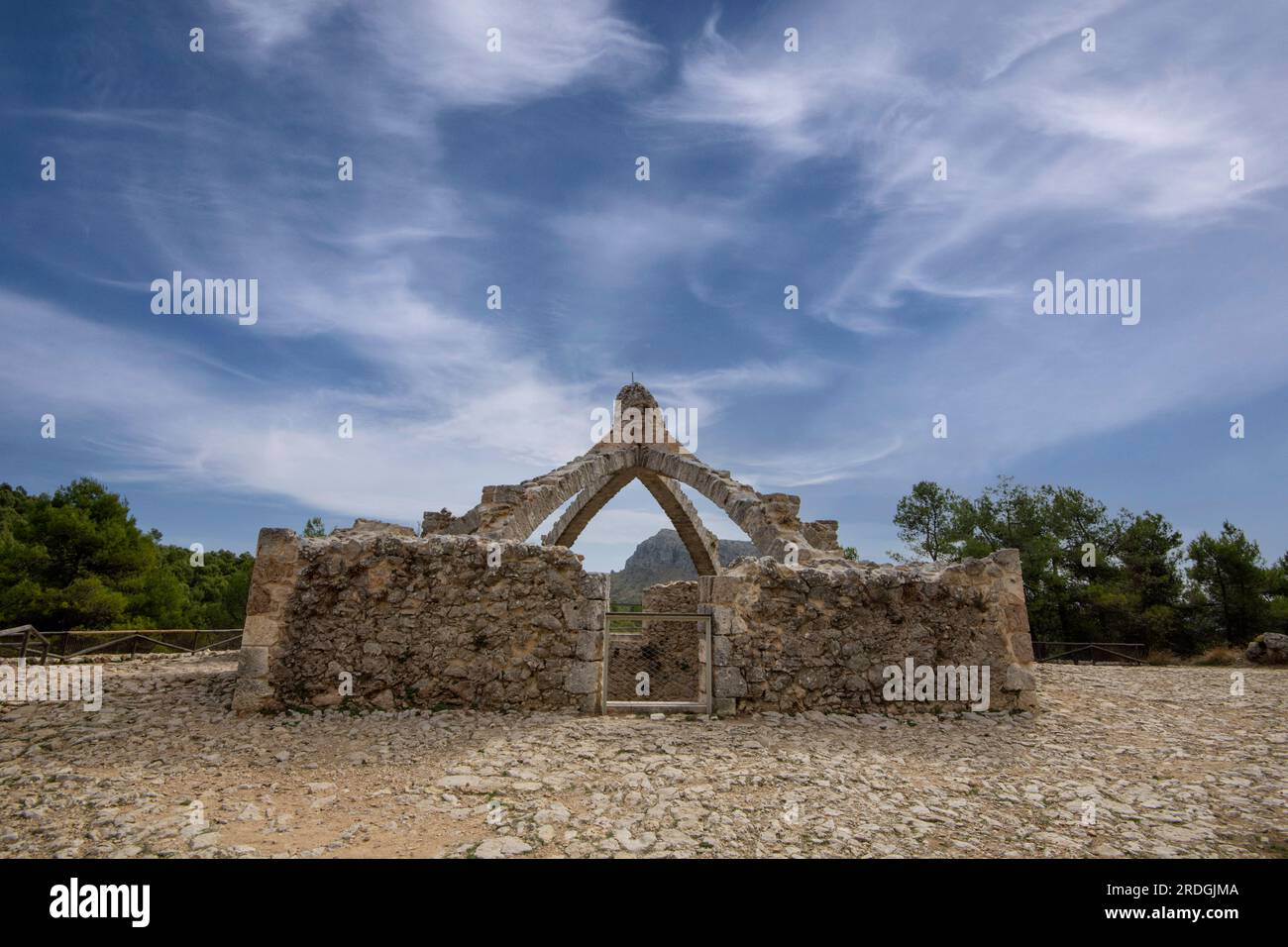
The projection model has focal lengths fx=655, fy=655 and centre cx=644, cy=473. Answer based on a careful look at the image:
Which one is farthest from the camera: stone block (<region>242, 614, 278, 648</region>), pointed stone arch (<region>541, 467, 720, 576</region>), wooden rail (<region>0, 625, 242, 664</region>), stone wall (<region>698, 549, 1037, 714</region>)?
pointed stone arch (<region>541, 467, 720, 576</region>)

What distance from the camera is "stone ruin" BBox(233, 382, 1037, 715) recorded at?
7453mm

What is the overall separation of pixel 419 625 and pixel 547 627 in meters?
1.47

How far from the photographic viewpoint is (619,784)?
17.3 feet

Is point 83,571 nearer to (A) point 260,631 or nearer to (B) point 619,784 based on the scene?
(A) point 260,631

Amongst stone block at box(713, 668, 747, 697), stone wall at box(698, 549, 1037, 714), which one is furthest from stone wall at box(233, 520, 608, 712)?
stone wall at box(698, 549, 1037, 714)

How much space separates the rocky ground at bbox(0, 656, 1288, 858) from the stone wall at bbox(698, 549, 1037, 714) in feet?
1.28

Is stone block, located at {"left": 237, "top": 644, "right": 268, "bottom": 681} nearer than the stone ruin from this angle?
Yes

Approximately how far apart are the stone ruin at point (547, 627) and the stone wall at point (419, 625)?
0.01 meters

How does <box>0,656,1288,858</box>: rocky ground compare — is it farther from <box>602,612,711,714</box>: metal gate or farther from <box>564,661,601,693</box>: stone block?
<box>602,612,711,714</box>: metal gate

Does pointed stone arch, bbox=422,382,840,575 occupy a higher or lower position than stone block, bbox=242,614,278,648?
higher

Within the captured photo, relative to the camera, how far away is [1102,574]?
26094 mm

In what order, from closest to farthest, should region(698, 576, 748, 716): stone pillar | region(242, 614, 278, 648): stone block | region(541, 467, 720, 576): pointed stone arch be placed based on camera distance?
region(242, 614, 278, 648): stone block
region(698, 576, 748, 716): stone pillar
region(541, 467, 720, 576): pointed stone arch

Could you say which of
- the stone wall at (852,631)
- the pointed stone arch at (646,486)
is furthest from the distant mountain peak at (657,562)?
the stone wall at (852,631)
